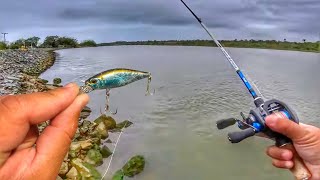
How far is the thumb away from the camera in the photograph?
2926mm

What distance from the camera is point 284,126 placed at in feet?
9.68

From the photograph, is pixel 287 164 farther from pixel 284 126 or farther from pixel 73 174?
pixel 73 174

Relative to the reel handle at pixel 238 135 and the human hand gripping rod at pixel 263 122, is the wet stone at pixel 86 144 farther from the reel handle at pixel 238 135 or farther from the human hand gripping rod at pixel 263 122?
the reel handle at pixel 238 135

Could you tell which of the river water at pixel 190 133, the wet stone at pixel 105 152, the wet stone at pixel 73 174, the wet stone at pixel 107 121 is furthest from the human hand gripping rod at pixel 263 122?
the wet stone at pixel 107 121

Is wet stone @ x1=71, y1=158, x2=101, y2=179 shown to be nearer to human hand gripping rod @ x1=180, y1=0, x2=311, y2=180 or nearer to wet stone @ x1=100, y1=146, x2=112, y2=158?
wet stone @ x1=100, y1=146, x2=112, y2=158

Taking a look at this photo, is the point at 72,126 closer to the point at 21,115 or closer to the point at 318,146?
the point at 21,115

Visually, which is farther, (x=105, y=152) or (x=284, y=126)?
(x=105, y=152)

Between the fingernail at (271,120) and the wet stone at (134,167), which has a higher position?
the fingernail at (271,120)

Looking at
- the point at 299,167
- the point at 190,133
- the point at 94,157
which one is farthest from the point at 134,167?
the point at 299,167

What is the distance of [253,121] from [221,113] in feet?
64.0

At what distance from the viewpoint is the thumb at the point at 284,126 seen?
2926 mm

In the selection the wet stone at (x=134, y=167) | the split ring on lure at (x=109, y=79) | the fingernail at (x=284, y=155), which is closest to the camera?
the split ring on lure at (x=109, y=79)

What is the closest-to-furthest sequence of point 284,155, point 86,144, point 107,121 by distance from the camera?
point 284,155, point 86,144, point 107,121

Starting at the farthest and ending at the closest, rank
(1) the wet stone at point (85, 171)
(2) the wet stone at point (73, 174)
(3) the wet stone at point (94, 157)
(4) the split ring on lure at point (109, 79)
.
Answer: (3) the wet stone at point (94, 157), (1) the wet stone at point (85, 171), (2) the wet stone at point (73, 174), (4) the split ring on lure at point (109, 79)
